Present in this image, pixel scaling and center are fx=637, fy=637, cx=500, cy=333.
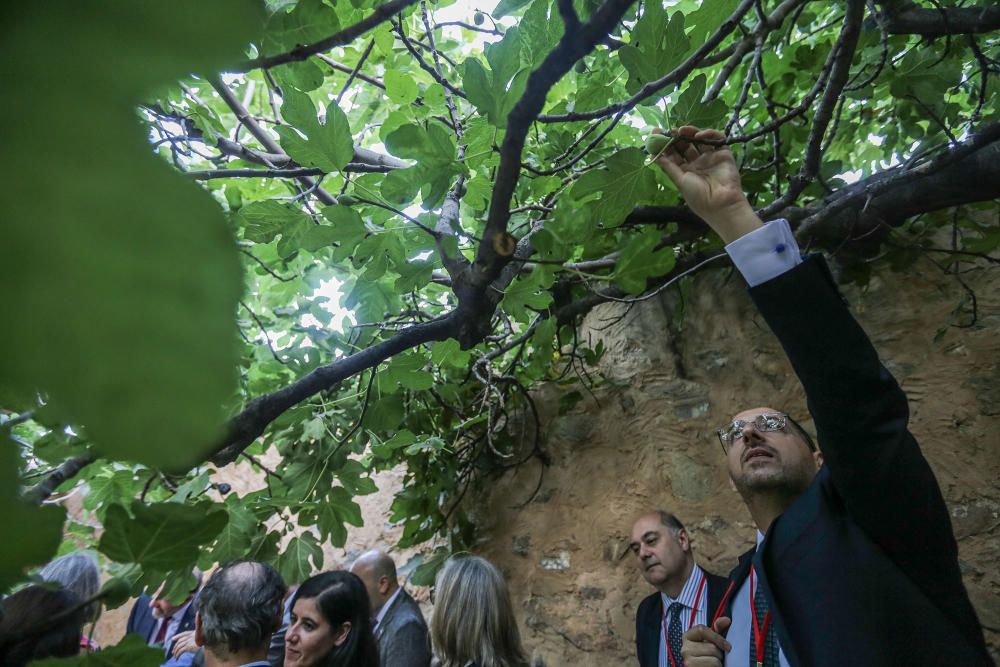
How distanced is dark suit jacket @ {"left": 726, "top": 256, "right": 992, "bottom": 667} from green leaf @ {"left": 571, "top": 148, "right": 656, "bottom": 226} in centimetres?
35

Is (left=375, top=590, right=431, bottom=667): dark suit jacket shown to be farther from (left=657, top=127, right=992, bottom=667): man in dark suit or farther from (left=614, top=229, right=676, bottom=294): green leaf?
(left=614, top=229, right=676, bottom=294): green leaf

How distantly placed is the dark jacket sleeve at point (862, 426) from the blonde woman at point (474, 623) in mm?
1327

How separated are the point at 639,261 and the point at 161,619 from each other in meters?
3.15

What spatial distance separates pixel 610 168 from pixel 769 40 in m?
1.29

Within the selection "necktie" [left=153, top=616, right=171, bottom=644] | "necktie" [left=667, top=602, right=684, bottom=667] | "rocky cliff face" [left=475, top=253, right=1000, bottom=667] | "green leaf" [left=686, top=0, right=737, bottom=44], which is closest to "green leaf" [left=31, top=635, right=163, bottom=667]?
"green leaf" [left=686, top=0, right=737, bottom=44]

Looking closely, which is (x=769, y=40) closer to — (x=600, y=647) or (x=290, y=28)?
(x=290, y=28)

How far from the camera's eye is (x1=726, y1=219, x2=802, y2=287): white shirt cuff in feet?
4.00

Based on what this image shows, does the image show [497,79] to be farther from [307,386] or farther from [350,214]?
[307,386]

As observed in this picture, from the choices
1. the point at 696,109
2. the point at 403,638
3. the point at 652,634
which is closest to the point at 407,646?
the point at 403,638

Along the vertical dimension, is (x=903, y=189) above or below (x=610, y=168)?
above

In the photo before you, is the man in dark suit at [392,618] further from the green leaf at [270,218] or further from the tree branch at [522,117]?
the tree branch at [522,117]

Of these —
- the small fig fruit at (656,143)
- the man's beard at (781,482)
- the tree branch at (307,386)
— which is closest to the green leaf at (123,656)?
the tree branch at (307,386)

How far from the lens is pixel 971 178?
5.62ft

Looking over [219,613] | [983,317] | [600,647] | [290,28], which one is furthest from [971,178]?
[219,613]
